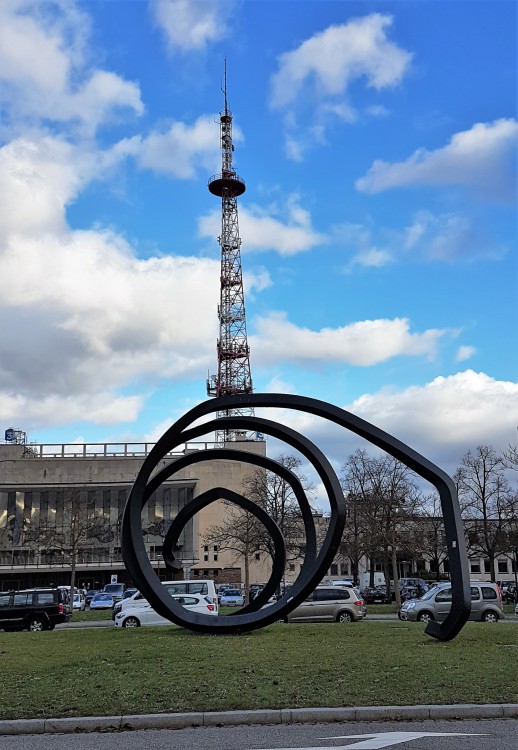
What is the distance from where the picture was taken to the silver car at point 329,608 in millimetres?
24859

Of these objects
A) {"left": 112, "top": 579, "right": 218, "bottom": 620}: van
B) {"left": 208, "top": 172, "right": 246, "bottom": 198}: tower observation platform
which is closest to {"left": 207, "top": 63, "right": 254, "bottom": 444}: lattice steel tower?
{"left": 208, "top": 172, "right": 246, "bottom": 198}: tower observation platform

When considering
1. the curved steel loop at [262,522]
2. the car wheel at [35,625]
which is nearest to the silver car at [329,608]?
the curved steel loop at [262,522]

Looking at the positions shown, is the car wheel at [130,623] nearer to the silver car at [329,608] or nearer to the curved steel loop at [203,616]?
the silver car at [329,608]

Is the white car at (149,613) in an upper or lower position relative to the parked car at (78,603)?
upper

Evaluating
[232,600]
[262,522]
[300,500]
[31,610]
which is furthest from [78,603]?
[300,500]

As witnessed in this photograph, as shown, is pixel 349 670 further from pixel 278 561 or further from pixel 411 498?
pixel 411 498

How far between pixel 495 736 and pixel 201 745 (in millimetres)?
3226

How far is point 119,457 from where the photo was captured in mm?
77312

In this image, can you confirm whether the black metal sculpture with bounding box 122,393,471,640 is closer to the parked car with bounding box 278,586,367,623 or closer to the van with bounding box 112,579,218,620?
the parked car with bounding box 278,586,367,623

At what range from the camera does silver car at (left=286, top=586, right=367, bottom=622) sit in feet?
81.6

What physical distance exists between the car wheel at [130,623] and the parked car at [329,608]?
4981 mm

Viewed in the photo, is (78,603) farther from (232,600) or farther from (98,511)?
(98,511)

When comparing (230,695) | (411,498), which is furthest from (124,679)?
(411,498)

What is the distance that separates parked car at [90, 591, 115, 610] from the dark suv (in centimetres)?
1876
